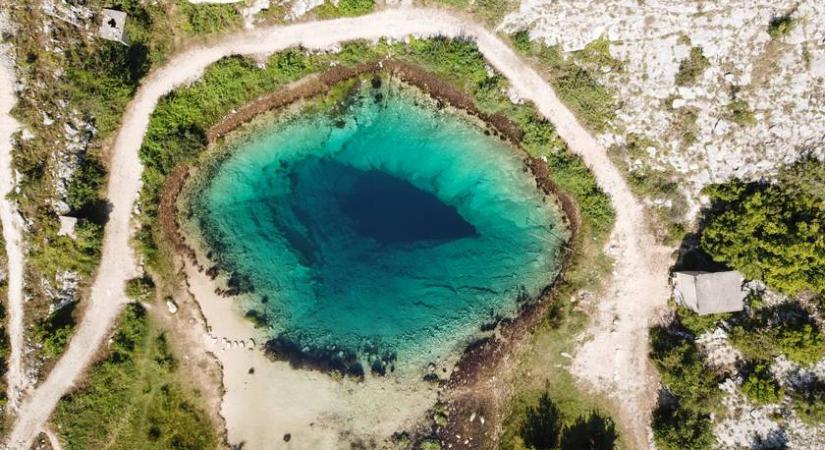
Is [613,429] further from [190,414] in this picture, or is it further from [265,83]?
[265,83]

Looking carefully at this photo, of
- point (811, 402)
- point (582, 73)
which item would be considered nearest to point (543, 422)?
point (811, 402)

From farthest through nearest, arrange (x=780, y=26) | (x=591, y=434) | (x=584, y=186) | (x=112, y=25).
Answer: (x=591, y=434), (x=584, y=186), (x=112, y=25), (x=780, y=26)

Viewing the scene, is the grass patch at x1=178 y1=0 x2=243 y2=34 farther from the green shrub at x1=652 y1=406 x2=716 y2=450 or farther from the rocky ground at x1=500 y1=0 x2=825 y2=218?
the green shrub at x1=652 y1=406 x2=716 y2=450

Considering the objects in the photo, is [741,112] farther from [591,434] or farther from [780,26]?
[591,434]

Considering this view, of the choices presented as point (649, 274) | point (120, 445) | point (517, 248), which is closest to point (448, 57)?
point (517, 248)

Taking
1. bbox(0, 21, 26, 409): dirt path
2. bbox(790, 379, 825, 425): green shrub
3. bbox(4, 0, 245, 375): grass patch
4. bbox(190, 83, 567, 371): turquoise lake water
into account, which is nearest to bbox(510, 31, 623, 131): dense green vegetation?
bbox(190, 83, 567, 371): turquoise lake water

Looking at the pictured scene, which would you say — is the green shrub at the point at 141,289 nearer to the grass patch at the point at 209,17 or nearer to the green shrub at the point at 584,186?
the grass patch at the point at 209,17
